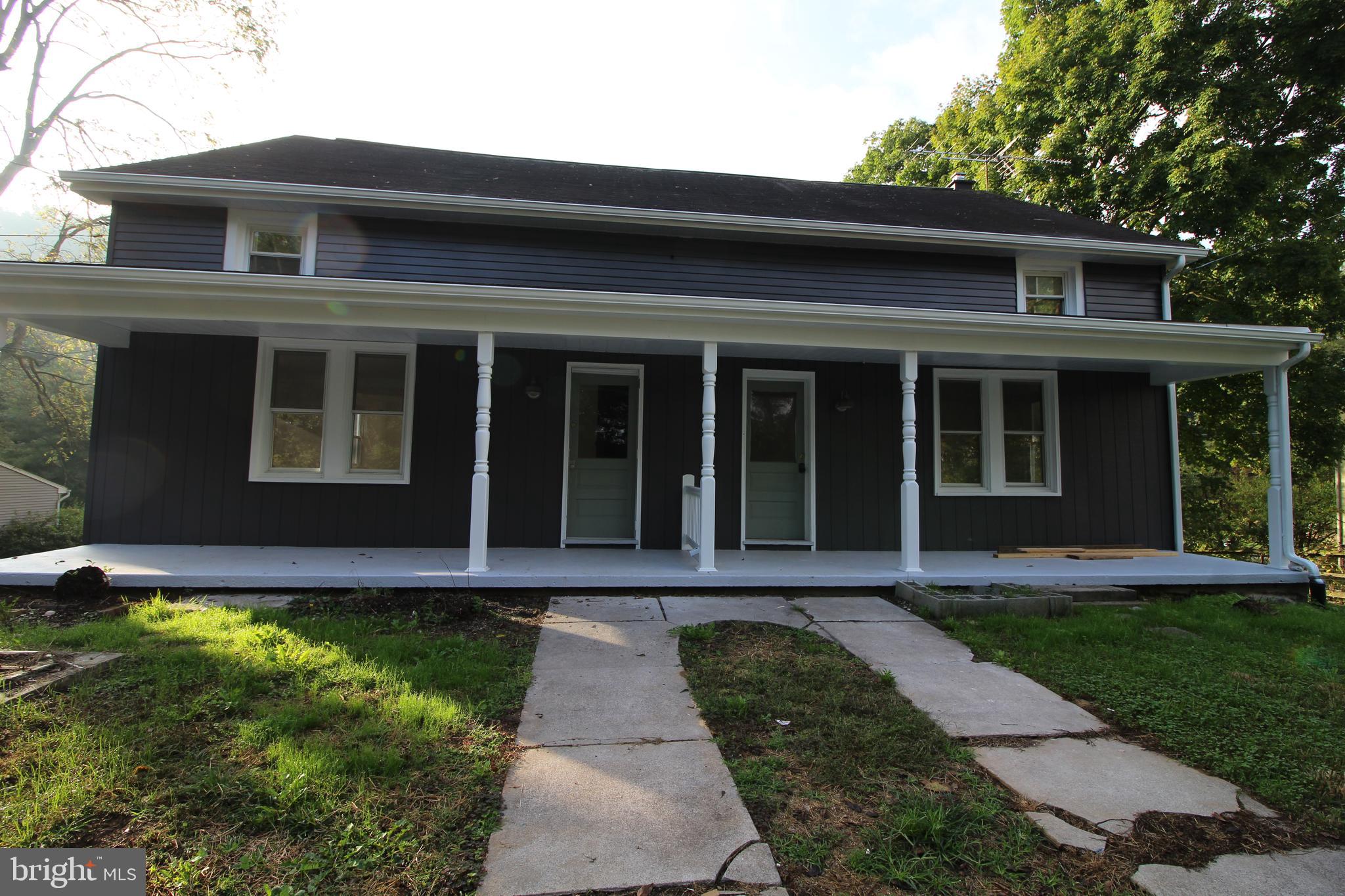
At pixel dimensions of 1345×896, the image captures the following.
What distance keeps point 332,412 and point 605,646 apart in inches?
176

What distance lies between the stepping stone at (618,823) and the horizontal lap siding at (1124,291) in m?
8.15

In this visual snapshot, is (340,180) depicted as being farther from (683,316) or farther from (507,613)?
(507,613)

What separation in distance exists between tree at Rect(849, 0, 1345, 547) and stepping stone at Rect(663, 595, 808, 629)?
1154 cm

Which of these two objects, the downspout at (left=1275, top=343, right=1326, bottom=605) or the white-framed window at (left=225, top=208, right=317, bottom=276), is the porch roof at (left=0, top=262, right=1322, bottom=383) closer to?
the downspout at (left=1275, top=343, right=1326, bottom=605)

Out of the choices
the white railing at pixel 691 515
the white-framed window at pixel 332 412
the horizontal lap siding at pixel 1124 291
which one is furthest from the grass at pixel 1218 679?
the white-framed window at pixel 332 412

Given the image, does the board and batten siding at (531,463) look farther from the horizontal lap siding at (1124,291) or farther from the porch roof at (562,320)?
the horizontal lap siding at (1124,291)

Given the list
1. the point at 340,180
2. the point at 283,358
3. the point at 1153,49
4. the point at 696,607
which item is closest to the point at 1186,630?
the point at 696,607

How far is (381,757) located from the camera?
7.72 feet

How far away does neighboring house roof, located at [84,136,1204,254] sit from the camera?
7254mm

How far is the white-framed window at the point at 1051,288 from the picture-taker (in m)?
7.92

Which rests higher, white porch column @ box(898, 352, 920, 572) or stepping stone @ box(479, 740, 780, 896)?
white porch column @ box(898, 352, 920, 572)

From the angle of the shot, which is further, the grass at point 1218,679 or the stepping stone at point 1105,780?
the grass at point 1218,679

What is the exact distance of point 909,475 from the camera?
570cm

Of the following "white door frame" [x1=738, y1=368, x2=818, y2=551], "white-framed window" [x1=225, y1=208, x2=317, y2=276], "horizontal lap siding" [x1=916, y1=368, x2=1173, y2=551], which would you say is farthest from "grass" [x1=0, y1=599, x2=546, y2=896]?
"horizontal lap siding" [x1=916, y1=368, x2=1173, y2=551]
